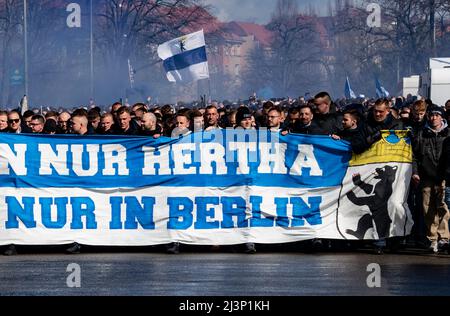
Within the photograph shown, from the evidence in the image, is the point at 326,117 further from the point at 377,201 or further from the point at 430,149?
the point at 430,149

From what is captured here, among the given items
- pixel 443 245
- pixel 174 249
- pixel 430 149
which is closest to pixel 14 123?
pixel 174 249

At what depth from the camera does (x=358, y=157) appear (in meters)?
14.0

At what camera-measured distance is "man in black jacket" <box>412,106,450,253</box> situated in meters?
13.7

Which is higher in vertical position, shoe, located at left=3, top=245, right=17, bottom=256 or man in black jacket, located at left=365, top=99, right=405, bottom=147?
man in black jacket, located at left=365, top=99, right=405, bottom=147

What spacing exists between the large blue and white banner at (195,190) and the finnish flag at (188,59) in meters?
10.7

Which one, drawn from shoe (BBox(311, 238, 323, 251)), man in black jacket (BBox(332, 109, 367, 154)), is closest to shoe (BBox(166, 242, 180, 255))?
shoe (BBox(311, 238, 323, 251))

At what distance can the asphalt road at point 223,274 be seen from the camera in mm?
10383

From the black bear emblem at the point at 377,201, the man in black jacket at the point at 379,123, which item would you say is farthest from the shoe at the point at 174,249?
the man in black jacket at the point at 379,123

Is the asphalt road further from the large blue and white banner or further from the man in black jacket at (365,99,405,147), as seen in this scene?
the man in black jacket at (365,99,405,147)

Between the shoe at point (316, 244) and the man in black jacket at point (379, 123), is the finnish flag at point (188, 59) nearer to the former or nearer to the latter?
the man in black jacket at point (379, 123)

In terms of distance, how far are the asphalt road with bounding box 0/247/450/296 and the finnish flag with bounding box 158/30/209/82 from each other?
1149 centimetres

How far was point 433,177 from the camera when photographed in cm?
1376

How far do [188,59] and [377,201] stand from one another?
1200 centimetres
